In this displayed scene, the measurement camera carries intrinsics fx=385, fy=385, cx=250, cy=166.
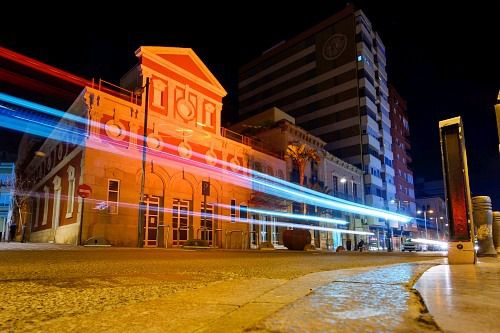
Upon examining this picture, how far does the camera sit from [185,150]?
86.3 feet

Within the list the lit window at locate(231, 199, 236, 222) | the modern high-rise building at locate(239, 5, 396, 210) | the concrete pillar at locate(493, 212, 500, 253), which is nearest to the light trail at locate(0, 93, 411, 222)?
the lit window at locate(231, 199, 236, 222)

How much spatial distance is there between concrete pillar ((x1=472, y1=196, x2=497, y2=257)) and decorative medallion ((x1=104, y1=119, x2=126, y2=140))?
18.6 meters

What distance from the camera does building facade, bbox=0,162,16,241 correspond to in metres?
37.7

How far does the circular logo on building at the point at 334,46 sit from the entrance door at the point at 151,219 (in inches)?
1676

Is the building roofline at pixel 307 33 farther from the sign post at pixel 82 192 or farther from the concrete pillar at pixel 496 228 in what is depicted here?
the concrete pillar at pixel 496 228

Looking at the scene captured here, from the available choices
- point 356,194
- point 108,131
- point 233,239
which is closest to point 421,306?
point 108,131

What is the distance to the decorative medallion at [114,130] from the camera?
22.0m

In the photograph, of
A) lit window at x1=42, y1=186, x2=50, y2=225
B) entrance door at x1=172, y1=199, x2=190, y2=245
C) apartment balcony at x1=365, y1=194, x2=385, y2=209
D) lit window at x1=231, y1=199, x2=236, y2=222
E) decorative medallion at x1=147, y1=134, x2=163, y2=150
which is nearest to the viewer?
decorative medallion at x1=147, y1=134, x2=163, y2=150

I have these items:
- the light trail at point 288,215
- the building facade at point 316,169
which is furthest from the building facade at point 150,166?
the building facade at point 316,169

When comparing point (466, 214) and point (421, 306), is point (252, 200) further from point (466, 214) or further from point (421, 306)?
point (421, 306)

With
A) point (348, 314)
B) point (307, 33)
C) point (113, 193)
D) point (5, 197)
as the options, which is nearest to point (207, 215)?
point (113, 193)

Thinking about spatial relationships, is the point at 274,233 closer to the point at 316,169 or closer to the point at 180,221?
the point at 180,221

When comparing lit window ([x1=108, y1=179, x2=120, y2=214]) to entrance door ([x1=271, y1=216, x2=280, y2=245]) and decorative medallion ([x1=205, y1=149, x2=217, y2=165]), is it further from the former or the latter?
entrance door ([x1=271, y1=216, x2=280, y2=245])

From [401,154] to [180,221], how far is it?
5608 cm
